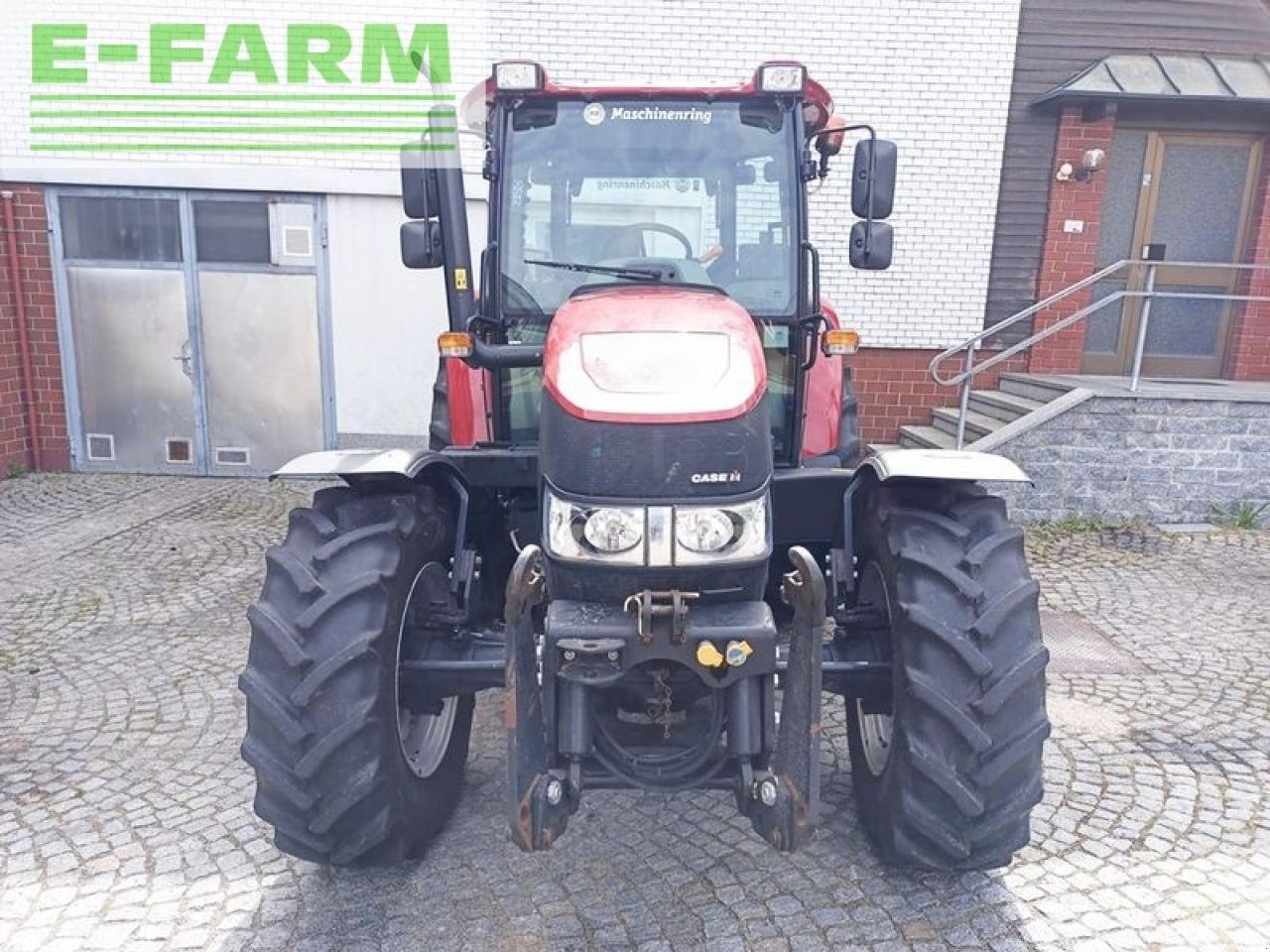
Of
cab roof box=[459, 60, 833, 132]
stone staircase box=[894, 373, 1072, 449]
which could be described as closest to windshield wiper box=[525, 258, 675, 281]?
cab roof box=[459, 60, 833, 132]

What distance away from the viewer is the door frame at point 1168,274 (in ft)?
26.2

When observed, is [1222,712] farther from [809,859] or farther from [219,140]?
[219,140]

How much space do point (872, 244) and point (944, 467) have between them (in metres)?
1.20

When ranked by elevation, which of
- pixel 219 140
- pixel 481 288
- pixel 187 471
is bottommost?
pixel 187 471

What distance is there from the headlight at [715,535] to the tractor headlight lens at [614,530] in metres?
0.10

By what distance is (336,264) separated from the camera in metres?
8.09

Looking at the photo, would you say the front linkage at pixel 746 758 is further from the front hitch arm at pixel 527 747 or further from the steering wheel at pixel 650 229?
the steering wheel at pixel 650 229

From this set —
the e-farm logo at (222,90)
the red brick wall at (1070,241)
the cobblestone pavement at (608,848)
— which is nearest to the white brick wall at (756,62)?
the e-farm logo at (222,90)

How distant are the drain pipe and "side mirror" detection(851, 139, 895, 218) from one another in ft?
26.3

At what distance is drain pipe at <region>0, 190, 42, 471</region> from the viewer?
8.10m

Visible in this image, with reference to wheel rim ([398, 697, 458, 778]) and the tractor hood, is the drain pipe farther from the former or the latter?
the tractor hood

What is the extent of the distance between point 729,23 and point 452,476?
20.6 feet

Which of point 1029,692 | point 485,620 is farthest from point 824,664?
point 485,620

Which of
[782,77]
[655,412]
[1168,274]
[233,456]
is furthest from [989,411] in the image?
[233,456]
